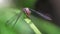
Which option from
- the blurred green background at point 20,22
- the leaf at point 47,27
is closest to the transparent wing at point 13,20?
the blurred green background at point 20,22

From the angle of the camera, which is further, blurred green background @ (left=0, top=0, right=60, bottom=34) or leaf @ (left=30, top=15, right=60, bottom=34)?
A: leaf @ (left=30, top=15, right=60, bottom=34)

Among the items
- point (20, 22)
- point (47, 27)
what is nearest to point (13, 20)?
point (20, 22)

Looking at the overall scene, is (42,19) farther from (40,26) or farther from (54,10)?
(54,10)

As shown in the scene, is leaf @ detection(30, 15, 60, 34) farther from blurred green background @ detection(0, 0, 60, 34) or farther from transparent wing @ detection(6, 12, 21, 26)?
transparent wing @ detection(6, 12, 21, 26)

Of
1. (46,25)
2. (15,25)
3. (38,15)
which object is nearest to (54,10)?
(46,25)

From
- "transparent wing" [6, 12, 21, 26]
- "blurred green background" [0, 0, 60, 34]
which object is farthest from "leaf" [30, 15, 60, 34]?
"transparent wing" [6, 12, 21, 26]

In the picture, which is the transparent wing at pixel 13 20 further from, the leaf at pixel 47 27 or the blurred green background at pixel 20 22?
the leaf at pixel 47 27

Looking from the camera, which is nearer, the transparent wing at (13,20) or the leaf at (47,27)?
the transparent wing at (13,20)

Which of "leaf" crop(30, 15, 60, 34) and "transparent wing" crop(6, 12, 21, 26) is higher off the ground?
"leaf" crop(30, 15, 60, 34)
